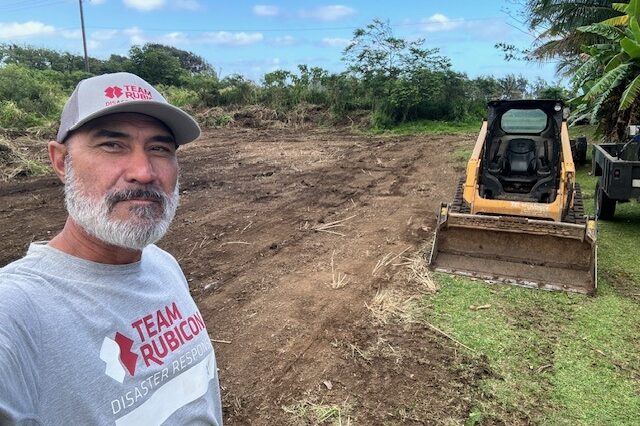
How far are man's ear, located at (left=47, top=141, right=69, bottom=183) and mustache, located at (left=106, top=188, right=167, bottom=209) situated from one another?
0.18 metres

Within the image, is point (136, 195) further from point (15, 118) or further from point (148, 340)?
point (15, 118)

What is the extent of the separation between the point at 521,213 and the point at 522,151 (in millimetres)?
1464

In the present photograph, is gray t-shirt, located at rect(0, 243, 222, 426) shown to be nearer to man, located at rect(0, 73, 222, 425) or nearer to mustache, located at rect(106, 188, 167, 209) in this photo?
man, located at rect(0, 73, 222, 425)

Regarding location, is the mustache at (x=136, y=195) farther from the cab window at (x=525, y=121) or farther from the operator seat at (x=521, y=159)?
the cab window at (x=525, y=121)

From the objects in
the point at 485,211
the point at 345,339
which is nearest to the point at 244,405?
the point at 345,339

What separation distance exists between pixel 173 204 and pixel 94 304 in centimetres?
43

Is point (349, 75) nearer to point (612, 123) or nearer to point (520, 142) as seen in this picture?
point (612, 123)

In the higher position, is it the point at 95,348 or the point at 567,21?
the point at 567,21

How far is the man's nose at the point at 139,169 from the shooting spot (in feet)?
5.03

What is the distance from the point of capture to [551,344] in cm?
436

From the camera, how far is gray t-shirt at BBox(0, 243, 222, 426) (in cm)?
120

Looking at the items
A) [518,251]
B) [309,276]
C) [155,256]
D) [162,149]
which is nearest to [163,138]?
[162,149]

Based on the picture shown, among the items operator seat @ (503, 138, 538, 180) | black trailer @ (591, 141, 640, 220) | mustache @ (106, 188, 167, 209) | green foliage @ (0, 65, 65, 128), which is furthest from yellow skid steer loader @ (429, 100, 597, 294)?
green foliage @ (0, 65, 65, 128)

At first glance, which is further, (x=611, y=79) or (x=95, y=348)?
(x=611, y=79)
